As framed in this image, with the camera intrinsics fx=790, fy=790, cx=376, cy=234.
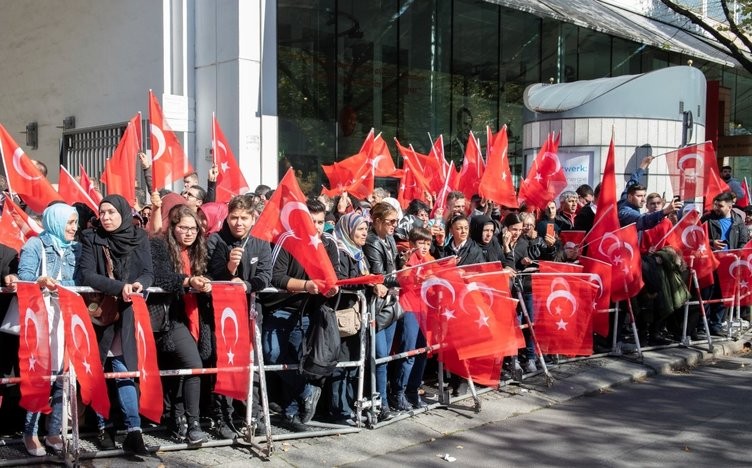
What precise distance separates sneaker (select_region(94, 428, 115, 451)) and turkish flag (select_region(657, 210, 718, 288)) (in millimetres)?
6674

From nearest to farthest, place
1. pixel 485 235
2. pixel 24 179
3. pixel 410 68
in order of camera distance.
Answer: pixel 24 179 < pixel 485 235 < pixel 410 68

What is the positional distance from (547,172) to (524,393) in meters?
3.88

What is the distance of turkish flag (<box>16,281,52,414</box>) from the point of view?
506 centimetres

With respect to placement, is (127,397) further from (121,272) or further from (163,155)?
(163,155)

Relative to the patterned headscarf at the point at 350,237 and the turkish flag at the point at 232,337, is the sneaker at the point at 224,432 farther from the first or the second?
the patterned headscarf at the point at 350,237

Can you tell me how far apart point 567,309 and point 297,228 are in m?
3.17

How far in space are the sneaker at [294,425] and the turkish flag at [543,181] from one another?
16.4 ft

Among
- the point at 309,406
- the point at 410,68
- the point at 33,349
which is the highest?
the point at 410,68

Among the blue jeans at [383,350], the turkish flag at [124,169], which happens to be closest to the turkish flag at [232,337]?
the blue jeans at [383,350]

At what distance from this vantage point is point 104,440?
5.45 m

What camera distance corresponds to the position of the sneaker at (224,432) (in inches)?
228

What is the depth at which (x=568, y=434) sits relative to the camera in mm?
6387

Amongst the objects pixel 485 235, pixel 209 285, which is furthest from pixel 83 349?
pixel 485 235

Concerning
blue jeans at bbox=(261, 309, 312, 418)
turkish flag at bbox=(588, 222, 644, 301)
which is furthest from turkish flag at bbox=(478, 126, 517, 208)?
blue jeans at bbox=(261, 309, 312, 418)
